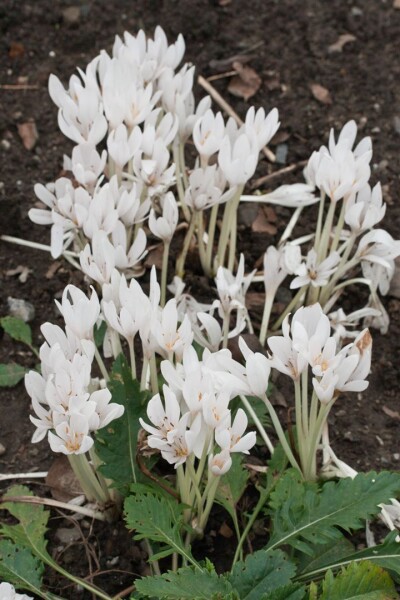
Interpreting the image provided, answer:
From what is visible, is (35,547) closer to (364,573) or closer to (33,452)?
(33,452)

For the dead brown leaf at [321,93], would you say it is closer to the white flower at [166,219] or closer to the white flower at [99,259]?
the white flower at [166,219]

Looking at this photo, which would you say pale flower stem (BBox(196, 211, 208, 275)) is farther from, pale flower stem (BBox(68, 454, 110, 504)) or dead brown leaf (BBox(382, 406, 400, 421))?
pale flower stem (BBox(68, 454, 110, 504))

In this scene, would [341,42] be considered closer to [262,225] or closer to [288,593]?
[262,225]

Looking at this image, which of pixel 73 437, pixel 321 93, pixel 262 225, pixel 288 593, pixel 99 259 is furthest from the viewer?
pixel 321 93

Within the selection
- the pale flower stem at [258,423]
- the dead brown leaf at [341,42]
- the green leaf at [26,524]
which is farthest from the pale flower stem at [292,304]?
the dead brown leaf at [341,42]

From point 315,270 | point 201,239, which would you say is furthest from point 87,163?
point 315,270

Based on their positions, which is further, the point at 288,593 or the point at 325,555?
the point at 325,555
